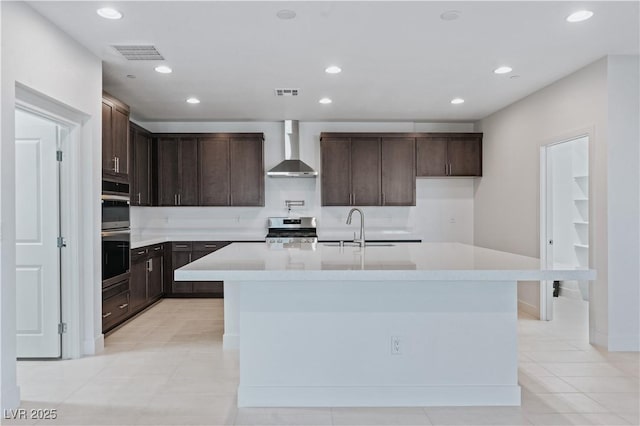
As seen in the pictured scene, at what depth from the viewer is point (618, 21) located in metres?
3.17

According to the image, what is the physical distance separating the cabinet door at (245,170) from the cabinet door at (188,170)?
0.52 metres

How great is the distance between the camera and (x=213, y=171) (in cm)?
645

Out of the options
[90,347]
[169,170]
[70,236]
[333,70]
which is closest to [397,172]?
[333,70]

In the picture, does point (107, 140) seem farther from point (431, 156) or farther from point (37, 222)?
point (431, 156)

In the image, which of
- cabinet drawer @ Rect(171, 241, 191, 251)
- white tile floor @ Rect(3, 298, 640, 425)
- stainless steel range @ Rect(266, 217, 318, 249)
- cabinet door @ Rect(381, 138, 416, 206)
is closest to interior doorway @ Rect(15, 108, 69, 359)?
white tile floor @ Rect(3, 298, 640, 425)

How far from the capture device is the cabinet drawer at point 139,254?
513 cm

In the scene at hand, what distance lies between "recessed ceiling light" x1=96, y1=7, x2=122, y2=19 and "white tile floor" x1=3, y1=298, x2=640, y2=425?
2.57 meters

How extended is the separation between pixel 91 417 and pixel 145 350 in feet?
4.34

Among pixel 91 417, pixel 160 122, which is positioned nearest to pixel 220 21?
pixel 91 417

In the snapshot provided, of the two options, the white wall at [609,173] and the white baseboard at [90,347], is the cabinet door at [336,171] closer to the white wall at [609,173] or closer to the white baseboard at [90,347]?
the white wall at [609,173]

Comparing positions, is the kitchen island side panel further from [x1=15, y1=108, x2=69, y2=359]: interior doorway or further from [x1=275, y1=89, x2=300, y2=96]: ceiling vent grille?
[x1=275, y1=89, x2=300, y2=96]: ceiling vent grille

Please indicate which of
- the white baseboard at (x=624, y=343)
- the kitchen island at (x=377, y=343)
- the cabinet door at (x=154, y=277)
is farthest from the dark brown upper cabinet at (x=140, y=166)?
the white baseboard at (x=624, y=343)

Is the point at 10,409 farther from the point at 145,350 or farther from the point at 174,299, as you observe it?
the point at 174,299

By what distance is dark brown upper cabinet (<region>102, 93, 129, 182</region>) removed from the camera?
13.5ft
